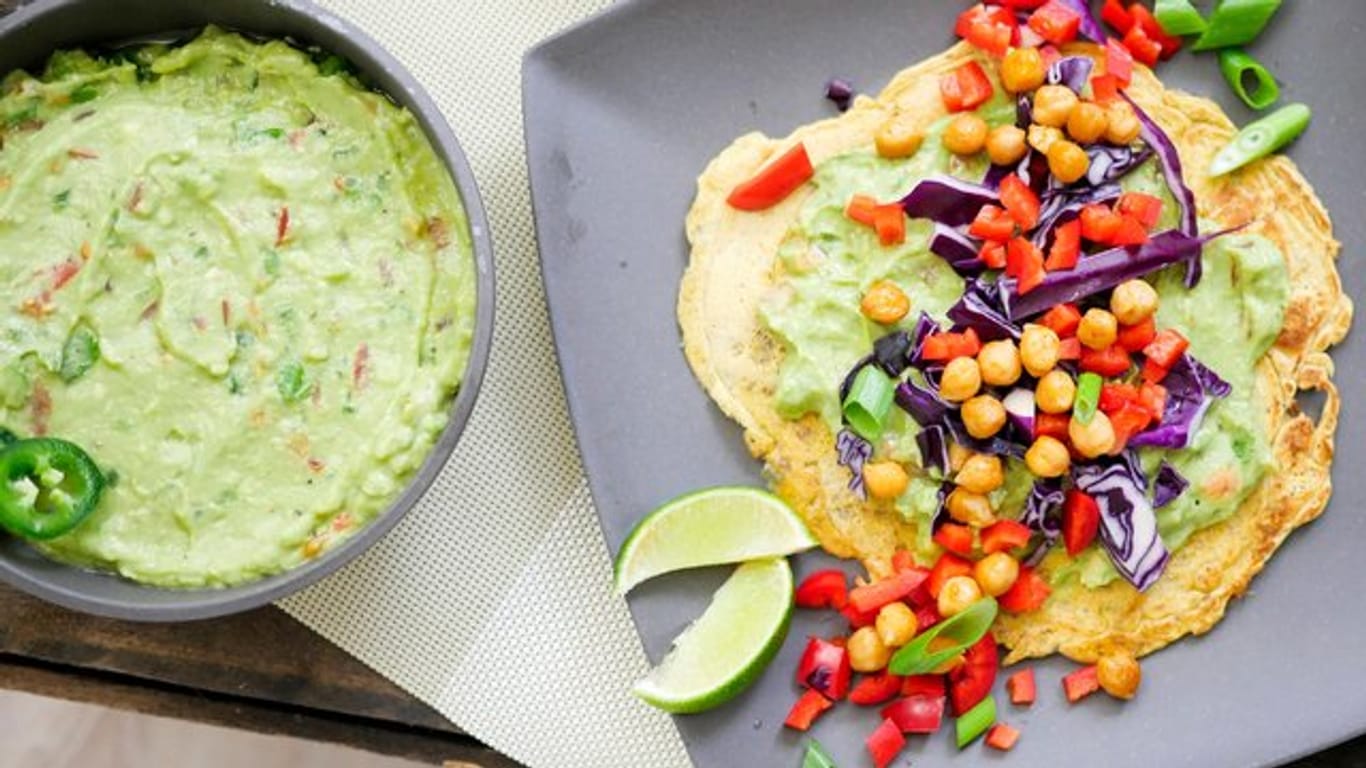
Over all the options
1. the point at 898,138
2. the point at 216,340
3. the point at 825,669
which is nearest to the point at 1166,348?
the point at 898,138

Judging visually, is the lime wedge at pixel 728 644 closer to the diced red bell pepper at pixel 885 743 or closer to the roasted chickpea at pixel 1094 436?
the diced red bell pepper at pixel 885 743

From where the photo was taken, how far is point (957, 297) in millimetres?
3807

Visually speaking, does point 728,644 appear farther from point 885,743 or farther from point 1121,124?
point 1121,124

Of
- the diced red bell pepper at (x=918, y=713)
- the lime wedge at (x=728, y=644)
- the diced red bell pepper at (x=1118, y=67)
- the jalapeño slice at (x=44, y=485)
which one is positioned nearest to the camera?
the jalapeño slice at (x=44, y=485)

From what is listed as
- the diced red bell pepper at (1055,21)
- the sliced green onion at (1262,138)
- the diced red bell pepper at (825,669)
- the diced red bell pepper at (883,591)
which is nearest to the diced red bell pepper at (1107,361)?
the sliced green onion at (1262,138)

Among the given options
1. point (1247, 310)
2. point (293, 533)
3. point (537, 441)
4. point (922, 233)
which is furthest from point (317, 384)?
point (1247, 310)

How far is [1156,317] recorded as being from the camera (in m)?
3.82

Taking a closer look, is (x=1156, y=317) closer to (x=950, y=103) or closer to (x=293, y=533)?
(x=950, y=103)

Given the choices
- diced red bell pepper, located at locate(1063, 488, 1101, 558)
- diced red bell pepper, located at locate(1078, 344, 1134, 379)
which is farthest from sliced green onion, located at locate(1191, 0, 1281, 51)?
diced red bell pepper, located at locate(1063, 488, 1101, 558)

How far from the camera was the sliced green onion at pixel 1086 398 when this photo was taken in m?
3.70

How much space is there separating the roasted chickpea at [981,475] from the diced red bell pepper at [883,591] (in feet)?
0.78

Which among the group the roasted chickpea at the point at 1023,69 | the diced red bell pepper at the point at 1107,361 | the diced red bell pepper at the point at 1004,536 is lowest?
the diced red bell pepper at the point at 1004,536

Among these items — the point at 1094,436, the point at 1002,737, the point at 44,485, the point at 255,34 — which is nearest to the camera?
the point at 44,485

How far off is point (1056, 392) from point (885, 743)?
0.85 meters
